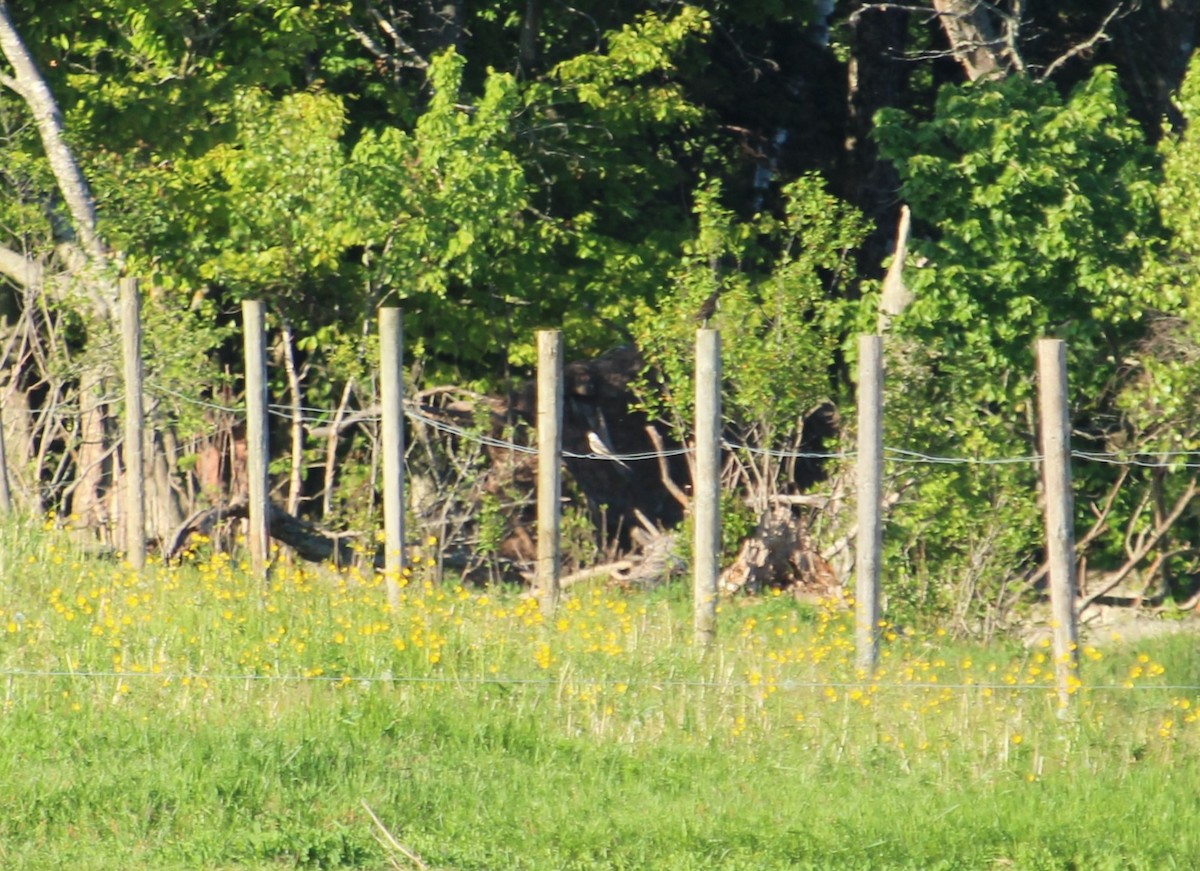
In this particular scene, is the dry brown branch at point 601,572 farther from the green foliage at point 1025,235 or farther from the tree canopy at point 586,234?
the green foliage at point 1025,235

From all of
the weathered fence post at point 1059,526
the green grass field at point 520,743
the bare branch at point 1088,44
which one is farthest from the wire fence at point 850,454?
the bare branch at point 1088,44

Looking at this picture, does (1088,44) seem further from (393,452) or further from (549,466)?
(393,452)

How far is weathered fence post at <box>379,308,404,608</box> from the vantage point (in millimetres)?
9305

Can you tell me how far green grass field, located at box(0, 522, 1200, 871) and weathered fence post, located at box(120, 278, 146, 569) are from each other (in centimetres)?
54

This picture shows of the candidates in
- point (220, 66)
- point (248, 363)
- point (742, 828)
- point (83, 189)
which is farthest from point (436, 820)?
point (220, 66)

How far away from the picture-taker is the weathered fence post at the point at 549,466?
9.21 m

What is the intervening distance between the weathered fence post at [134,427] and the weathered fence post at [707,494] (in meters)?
3.44

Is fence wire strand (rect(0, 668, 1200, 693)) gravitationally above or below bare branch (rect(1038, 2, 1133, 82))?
below

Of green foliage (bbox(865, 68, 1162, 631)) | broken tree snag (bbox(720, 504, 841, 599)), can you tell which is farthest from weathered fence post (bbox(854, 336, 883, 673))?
broken tree snag (bbox(720, 504, 841, 599))

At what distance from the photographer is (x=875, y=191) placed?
1647cm

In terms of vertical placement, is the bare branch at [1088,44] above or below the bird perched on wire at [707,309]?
above

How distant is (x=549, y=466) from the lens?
30.3ft

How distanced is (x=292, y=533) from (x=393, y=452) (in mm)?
3482

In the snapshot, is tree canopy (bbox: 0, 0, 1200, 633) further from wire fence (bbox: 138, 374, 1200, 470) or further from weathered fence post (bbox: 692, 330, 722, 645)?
weathered fence post (bbox: 692, 330, 722, 645)
